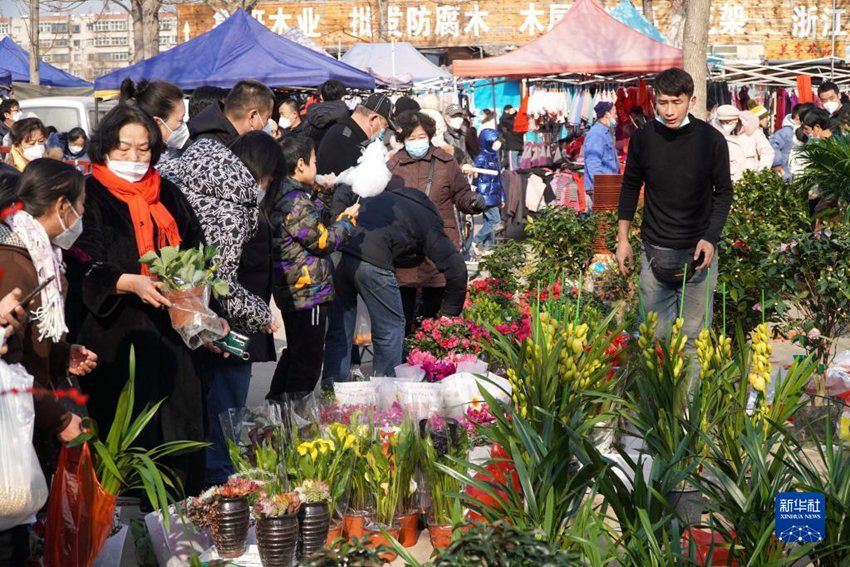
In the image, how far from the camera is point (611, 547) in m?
3.61

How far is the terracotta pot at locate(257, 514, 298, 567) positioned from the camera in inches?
174

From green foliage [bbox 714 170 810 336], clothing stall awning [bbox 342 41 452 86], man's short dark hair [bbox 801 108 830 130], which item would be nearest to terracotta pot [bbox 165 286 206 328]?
green foliage [bbox 714 170 810 336]

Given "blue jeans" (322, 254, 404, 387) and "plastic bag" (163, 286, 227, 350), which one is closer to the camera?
"plastic bag" (163, 286, 227, 350)

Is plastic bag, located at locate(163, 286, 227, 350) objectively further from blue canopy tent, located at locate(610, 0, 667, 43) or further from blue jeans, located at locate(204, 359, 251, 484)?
blue canopy tent, located at locate(610, 0, 667, 43)

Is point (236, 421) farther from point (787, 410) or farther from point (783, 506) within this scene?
point (783, 506)

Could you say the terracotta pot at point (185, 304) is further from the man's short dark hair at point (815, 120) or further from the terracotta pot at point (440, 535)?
the man's short dark hair at point (815, 120)

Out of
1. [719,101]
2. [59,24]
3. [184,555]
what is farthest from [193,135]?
[59,24]

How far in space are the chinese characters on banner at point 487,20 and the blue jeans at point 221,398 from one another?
25.9 meters

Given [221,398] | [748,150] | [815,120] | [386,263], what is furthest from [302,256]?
[815,120]

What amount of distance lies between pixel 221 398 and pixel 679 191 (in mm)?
2655

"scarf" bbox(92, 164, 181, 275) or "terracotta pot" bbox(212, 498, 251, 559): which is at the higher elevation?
"scarf" bbox(92, 164, 181, 275)

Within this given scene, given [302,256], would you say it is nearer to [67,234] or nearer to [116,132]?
[116,132]

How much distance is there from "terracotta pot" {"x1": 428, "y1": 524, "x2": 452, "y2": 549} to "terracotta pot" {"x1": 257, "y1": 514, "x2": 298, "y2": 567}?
0.70 metres

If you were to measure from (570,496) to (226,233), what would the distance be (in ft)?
7.31
